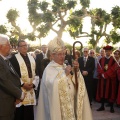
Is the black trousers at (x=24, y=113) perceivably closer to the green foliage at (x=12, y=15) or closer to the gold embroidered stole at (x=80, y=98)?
the gold embroidered stole at (x=80, y=98)

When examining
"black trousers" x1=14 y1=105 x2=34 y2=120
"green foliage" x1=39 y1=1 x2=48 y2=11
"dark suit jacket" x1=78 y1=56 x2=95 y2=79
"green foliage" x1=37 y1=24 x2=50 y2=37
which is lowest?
"black trousers" x1=14 y1=105 x2=34 y2=120

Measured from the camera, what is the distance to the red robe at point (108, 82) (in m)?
8.80

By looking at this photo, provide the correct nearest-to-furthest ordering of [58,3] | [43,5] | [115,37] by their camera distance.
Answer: [58,3] < [43,5] < [115,37]

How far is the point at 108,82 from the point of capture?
29.7 feet

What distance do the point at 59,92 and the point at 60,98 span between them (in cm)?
10

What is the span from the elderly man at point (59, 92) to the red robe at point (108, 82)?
147 inches

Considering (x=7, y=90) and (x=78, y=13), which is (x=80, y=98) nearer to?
(x=7, y=90)

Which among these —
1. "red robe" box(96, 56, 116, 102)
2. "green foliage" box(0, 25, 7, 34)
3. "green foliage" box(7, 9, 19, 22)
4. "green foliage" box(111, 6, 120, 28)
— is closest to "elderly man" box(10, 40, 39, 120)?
"red robe" box(96, 56, 116, 102)

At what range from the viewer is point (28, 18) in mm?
32031

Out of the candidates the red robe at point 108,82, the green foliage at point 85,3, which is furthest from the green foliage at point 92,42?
the red robe at point 108,82

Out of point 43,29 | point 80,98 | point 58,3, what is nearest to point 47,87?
point 80,98

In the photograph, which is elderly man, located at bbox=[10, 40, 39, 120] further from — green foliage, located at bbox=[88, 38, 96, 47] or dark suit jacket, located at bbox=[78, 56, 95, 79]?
green foliage, located at bbox=[88, 38, 96, 47]

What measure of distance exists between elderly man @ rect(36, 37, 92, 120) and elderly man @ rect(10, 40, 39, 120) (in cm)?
90

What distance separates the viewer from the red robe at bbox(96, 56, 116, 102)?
8.80m
